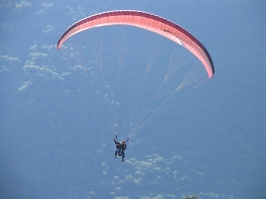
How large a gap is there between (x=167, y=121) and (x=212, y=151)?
833cm

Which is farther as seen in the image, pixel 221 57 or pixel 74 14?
pixel 74 14

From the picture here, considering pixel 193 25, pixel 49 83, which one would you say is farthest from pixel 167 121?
pixel 193 25

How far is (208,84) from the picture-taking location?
101750 millimetres

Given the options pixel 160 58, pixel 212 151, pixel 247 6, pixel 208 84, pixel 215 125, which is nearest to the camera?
pixel 212 151

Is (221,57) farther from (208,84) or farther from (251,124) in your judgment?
(251,124)

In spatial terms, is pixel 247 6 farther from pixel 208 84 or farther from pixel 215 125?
pixel 215 125

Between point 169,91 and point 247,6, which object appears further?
point 247,6

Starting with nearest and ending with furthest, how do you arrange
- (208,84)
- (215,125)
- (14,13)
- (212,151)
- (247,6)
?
(212,151), (215,125), (208,84), (14,13), (247,6)

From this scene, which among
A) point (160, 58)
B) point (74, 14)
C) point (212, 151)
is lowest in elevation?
point (212, 151)

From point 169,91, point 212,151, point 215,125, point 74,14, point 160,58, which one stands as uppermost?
point 74,14

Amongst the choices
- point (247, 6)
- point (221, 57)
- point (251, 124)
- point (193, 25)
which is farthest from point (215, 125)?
point (247, 6)

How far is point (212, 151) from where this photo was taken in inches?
3406

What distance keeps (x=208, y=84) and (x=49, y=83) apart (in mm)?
25598

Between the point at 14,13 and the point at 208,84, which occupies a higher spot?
the point at 14,13
